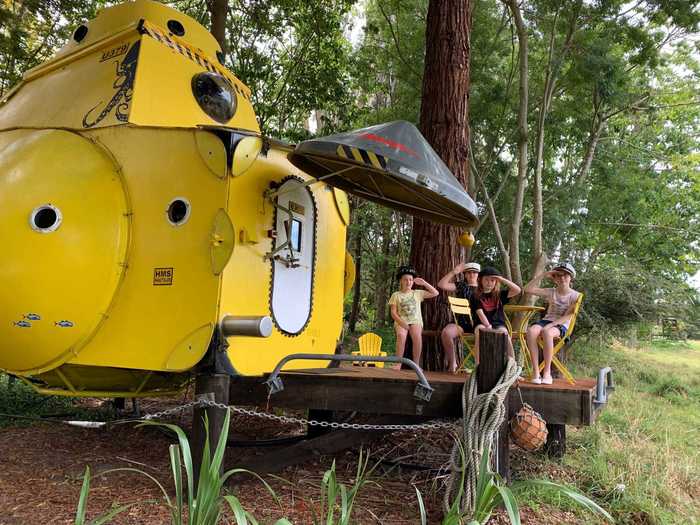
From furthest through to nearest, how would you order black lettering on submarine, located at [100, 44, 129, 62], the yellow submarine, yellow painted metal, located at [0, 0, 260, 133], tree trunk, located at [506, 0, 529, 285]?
1. tree trunk, located at [506, 0, 529, 285]
2. black lettering on submarine, located at [100, 44, 129, 62]
3. yellow painted metal, located at [0, 0, 260, 133]
4. the yellow submarine

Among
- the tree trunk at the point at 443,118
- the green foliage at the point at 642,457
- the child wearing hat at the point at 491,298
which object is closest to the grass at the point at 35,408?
the tree trunk at the point at 443,118

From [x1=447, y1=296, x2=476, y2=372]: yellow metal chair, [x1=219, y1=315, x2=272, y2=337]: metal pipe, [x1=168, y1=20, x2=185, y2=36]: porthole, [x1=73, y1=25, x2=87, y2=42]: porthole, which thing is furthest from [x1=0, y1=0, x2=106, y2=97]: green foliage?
[x1=447, y1=296, x2=476, y2=372]: yellow metal chair

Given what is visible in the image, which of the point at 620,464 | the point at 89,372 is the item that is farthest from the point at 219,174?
the point at 620,464

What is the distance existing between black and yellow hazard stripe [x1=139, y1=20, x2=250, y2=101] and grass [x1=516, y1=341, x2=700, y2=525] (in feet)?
16.6

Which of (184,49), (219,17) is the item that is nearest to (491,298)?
(184,49)

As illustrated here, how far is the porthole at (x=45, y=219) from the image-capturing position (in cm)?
441

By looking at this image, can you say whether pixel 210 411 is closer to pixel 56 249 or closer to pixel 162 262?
pixel 162 262

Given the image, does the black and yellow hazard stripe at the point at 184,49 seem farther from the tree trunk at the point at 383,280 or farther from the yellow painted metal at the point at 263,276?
the tree trunk at the point at 383,280

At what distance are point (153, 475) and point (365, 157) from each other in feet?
10.6

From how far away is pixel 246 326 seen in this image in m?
4.14

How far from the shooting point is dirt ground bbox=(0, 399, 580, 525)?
4.04 m

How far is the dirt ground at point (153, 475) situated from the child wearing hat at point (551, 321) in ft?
3.55

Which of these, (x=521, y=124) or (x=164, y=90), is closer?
(x=164, y=90)

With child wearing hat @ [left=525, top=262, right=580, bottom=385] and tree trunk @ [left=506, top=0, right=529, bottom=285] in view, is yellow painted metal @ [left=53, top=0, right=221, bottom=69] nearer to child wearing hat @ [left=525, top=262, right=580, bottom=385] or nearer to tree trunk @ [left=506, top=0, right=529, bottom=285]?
child wearing hat @ [left=525, top=262, right=580, bottom=385]
